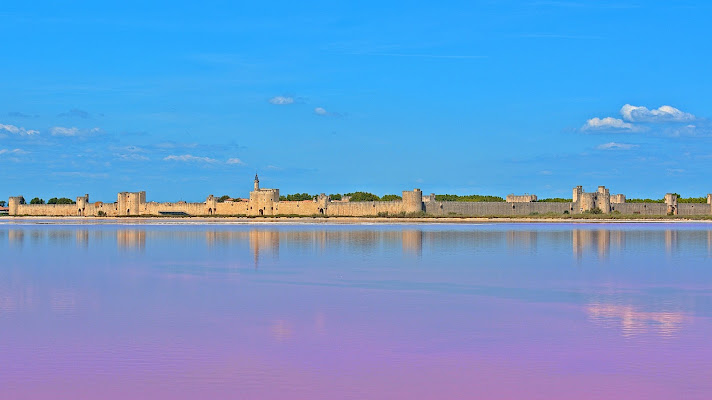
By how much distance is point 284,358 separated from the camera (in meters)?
7.22

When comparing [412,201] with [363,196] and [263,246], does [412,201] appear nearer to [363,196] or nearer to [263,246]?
[363,196]

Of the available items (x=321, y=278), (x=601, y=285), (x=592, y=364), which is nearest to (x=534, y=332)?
(x=592, y=364)

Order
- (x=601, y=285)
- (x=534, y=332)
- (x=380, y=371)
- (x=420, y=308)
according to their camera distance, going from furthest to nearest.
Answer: (x=601, y=285) < (x=420, y=308) < (x=534, y=332) < (x=380, y=371)

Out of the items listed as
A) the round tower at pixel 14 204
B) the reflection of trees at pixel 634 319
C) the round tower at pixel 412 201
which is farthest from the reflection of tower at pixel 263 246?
the round tower at pixel 14 204

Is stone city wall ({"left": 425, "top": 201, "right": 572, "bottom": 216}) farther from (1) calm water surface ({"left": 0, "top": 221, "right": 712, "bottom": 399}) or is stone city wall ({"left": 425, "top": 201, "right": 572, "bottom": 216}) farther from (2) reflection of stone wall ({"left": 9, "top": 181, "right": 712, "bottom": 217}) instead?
(1) calm water surface ({"left": 0, "top": 221, "right": 712, "bottom": 399})

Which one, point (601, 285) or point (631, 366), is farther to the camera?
point (601, 285)

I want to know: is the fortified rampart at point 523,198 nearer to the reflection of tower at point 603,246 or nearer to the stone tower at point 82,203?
the reflection of tower at point 603,246

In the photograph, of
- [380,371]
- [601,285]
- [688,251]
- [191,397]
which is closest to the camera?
[191,397]

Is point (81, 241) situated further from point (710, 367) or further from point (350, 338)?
point (710, 367)

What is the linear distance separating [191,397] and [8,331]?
3302mm

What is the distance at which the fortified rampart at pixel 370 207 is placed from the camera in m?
52.7

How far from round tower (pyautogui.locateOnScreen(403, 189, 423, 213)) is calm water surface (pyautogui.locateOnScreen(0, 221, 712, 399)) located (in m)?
36.0

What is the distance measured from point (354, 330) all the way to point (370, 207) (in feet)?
155

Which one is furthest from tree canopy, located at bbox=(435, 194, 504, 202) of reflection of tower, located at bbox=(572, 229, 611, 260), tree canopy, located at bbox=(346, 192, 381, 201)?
reflection of tower, located at bbox=(572, 229, 611, 260)
